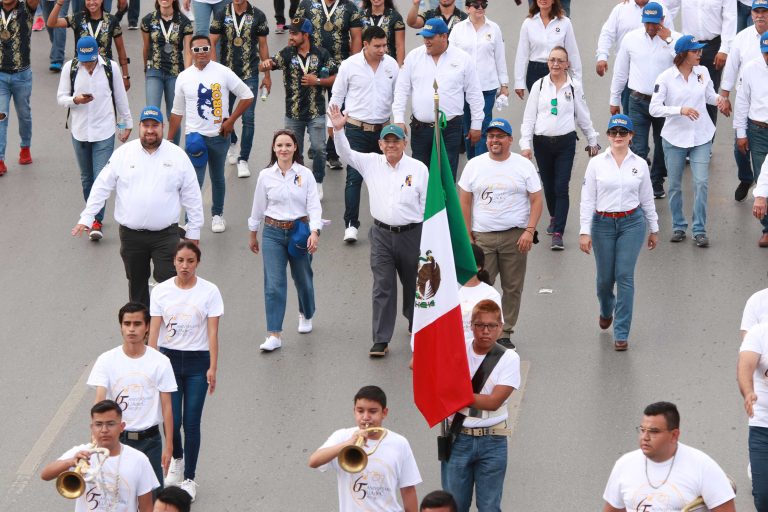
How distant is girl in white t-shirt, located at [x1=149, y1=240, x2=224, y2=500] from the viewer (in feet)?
35.5

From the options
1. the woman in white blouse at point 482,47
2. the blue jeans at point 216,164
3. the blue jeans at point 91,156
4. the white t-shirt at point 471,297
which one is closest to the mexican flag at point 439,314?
the white t-shirt at point 471,297

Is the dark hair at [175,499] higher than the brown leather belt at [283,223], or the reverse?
the brown leather belt at [283,223]

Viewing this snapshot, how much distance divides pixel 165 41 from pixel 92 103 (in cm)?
148

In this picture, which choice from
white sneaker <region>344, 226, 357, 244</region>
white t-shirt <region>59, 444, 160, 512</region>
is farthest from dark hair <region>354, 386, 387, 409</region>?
white sneaker <region>344, 226, 357, 244</region>

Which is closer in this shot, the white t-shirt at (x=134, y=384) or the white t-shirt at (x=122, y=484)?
the white t-shirt at (x=122, y=484)

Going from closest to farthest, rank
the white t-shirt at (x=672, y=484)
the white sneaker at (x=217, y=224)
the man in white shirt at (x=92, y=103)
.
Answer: the white t-shirt at (x=672, y=484) < the man in white shirt at (x=92, y=103) < the white sneaker at (x=217, y=224)

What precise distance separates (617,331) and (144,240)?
4.20 meters

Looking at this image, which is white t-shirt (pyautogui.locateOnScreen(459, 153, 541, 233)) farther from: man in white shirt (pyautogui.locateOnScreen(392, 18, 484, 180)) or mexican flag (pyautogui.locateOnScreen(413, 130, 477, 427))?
mexican flag (pyautogui.locateOnScreen(413, 130, 477, 427))

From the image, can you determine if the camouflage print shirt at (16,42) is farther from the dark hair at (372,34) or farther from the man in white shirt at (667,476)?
the man in white shirt at (667,476)

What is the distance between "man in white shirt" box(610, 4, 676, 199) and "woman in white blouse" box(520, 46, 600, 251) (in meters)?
1.15

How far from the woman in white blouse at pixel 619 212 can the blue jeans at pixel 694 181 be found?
6.61 feet

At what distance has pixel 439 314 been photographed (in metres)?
9.48

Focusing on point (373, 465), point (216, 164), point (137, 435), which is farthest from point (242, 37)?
point (373, 465)

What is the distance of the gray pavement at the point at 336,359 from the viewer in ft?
36.4
